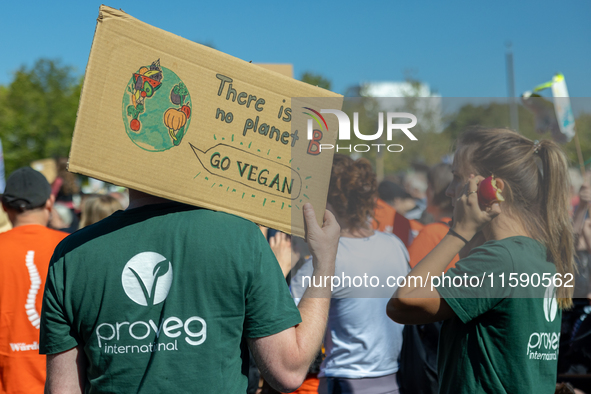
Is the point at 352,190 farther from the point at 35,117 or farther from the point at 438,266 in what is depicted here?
the point at 35,117

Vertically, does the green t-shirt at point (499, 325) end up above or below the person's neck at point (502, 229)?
below

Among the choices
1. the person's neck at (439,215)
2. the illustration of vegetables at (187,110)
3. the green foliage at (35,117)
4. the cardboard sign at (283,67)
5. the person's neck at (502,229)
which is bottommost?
the person's neck at (502,229)

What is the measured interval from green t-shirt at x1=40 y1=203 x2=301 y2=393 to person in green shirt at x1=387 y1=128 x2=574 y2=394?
73cm

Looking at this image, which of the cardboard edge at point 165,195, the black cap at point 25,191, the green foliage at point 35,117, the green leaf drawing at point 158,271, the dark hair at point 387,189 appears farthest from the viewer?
the green foliage at point 35,117

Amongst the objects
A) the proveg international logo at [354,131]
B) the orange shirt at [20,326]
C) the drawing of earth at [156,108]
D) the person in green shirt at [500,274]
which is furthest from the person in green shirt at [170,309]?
the orange shirt at [20,326]

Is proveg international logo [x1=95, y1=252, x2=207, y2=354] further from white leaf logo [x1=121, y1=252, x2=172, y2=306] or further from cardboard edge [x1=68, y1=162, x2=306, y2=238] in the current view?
cardboard edge [x1=68, y1=162, x2=306, y2=238]

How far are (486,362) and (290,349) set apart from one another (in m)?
0.81

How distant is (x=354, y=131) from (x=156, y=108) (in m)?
0.79

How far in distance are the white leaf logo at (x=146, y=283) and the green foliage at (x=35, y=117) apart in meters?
24.0

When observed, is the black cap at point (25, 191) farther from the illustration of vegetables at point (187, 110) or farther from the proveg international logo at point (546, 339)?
the proveg international logo at point (546, 339)

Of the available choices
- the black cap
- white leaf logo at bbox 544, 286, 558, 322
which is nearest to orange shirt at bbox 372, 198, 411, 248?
white leaf logo at bbox 544, 286, 558, 322

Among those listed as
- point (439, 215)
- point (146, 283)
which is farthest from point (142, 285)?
point (439, 215)

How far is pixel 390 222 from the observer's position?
250 cm

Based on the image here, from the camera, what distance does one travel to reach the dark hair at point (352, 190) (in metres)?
1.98
